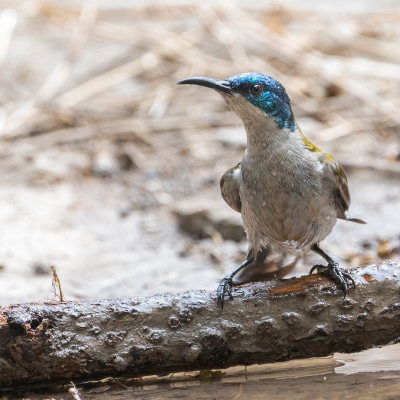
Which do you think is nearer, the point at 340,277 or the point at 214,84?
the point at 340,277

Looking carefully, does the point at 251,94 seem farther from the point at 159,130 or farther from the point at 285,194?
the point at 159,130

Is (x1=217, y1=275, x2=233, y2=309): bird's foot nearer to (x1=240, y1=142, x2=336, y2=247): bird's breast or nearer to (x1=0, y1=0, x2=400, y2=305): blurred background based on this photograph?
(x1=240, y1=142, x2=336, y2=247): bird's breast

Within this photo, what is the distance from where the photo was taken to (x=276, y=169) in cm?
427

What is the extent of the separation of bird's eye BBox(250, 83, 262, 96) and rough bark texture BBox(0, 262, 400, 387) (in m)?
1.23

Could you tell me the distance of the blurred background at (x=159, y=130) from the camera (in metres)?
6.50

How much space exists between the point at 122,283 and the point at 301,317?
8.28ft

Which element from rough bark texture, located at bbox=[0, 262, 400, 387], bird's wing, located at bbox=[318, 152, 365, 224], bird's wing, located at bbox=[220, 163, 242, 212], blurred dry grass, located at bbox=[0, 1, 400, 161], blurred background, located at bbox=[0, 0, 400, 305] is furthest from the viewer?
blurred dry grass, located at bbox=[0, 1, 400, 161]

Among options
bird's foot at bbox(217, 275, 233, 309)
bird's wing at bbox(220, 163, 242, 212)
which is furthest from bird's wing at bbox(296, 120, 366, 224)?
bird's foot at bbox(217, 275, 233, 309)

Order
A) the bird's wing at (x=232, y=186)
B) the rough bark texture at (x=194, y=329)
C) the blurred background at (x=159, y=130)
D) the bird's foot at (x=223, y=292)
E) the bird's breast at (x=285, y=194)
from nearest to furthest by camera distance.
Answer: the rough bark texture at (x=194, y=329), the bird's foot at (x=223, y=292), the bird's breast at (x=285, y=194), the bird's wing at (x=232, y=186), the blurred background at (x=159, y=130)

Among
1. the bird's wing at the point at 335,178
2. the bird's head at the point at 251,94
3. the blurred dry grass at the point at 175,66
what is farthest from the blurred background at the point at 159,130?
the bird's head at the point at 251,94

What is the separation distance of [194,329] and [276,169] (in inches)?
45.2

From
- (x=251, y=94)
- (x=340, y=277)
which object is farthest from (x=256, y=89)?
(x=340, y=277)

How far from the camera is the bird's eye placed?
14.1 ft

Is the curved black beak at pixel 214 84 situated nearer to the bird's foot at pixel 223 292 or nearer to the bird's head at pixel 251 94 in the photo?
the bird's head at pixel 251 94
